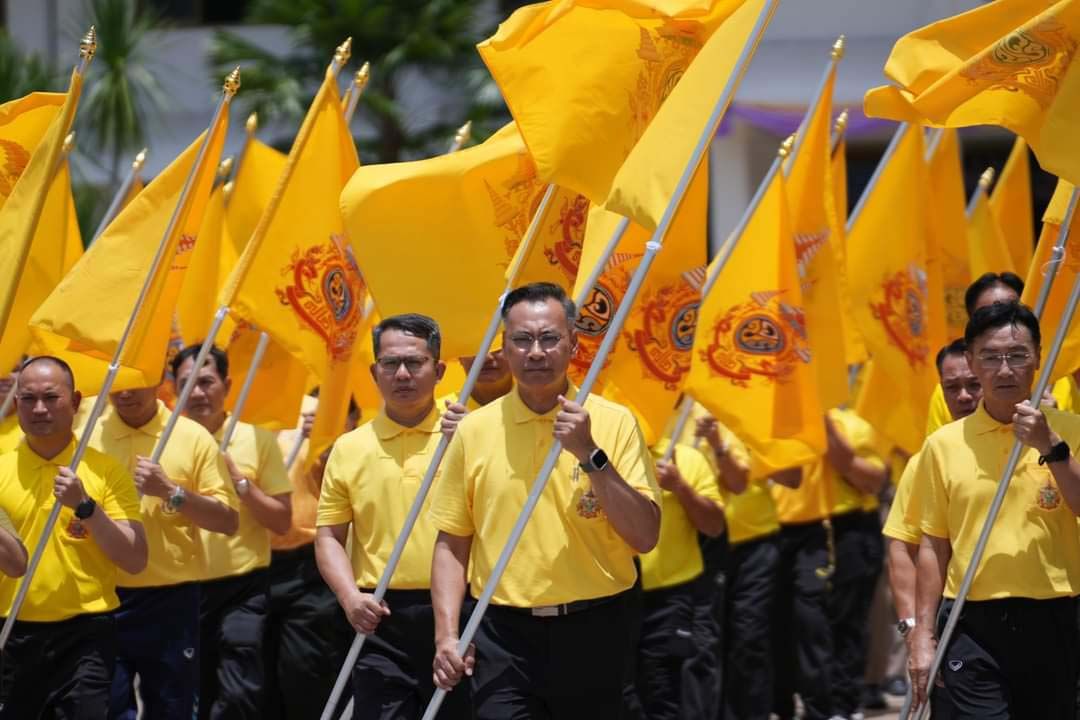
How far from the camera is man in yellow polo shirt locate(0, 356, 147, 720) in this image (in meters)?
7.34

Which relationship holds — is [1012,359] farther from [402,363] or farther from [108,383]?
[108,383]

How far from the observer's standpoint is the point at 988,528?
20.3 ft

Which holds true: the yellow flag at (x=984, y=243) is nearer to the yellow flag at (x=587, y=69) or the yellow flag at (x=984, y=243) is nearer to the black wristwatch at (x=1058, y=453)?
the yellow flag at (x=587, y=69)

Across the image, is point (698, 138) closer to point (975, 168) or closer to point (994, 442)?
point (994, 442)

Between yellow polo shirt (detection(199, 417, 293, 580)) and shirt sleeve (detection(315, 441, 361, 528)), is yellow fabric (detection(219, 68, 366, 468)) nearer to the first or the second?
yellow polo shirt (detection(199, 417, 293, 580))

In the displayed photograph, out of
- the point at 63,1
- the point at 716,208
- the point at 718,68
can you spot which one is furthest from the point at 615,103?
the point at 63,1

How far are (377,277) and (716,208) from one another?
14.1m

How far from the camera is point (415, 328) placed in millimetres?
7098

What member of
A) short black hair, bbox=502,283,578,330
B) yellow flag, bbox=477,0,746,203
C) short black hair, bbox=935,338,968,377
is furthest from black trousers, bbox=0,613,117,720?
short black hair, bbox=935,338,968,377

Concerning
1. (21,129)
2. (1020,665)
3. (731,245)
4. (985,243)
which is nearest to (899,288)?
(731,245)

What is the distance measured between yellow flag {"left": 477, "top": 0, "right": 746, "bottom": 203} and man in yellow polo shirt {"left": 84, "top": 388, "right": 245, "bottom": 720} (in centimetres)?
236

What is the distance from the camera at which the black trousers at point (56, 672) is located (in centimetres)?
732

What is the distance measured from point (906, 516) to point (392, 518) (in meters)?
1.96

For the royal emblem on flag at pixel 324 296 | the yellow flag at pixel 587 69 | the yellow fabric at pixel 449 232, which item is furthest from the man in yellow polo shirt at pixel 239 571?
the yellow flag at pixel 587 69
